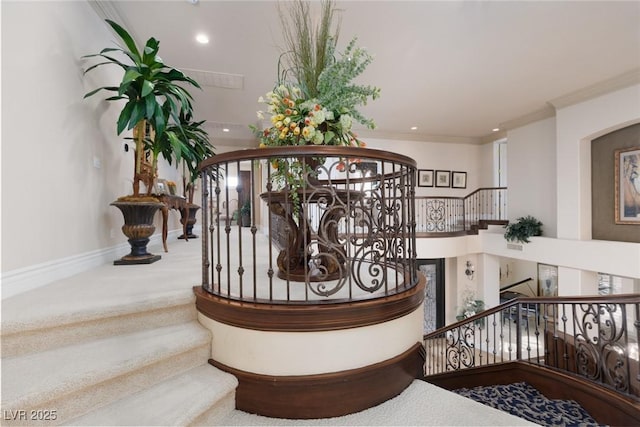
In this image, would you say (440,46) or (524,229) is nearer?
(440,46)

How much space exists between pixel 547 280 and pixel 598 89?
596cm

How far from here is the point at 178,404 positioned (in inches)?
50.1

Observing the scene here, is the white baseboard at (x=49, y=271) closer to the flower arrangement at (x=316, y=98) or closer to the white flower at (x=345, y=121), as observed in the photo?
the flower arrangement at (x=316, y=98)

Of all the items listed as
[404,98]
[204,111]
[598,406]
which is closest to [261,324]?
[598,406]

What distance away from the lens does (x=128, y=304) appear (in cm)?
163

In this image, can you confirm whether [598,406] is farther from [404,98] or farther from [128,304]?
[404,98]

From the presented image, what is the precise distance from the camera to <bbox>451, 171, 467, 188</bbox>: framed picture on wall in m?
8.30

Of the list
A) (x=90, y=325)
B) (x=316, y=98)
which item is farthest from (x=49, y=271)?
(x=316, y=98)

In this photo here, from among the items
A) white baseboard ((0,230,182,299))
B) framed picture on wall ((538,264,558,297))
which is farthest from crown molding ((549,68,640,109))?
white baseboard ((0,230,182,299))

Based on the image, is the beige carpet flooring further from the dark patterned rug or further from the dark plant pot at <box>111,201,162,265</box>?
the dark patterned rug

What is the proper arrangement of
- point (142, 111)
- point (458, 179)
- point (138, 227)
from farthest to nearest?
point (458, 179)
point (138, 227)
point (142, 111)

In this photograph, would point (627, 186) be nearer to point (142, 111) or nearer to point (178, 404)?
point (178, 404)

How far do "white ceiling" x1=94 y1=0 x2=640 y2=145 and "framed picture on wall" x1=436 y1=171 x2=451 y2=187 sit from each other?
259 centimetres

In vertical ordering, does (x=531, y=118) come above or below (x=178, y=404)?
above
